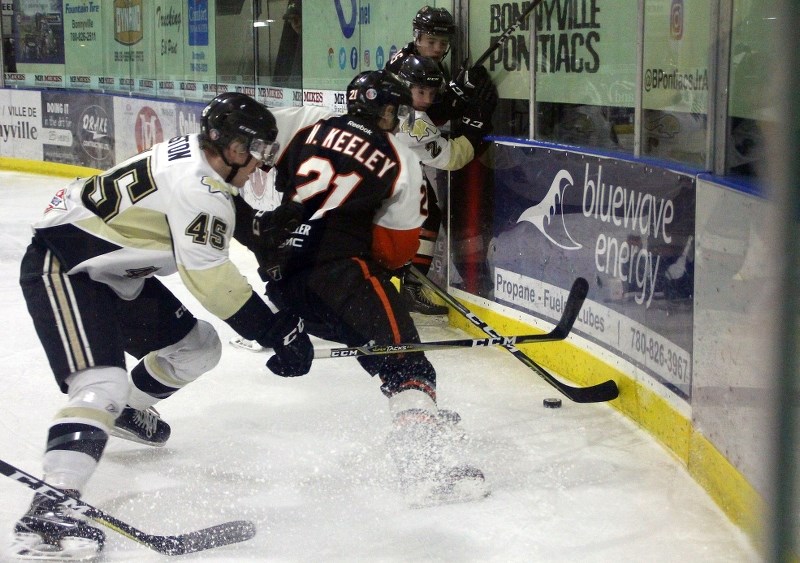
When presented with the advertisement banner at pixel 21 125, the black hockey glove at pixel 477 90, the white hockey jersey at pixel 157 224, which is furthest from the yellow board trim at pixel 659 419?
the advertisement banner at pixel 21 125

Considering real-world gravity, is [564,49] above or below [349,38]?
below

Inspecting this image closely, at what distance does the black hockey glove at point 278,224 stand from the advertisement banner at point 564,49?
1.26 meters

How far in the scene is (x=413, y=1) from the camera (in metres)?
4.84

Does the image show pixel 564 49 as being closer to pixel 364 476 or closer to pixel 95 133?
pixel 364 476

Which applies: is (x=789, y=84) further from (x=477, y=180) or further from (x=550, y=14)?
(x=477, y=180)

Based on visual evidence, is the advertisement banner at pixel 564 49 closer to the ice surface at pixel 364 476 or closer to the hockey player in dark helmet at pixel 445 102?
the hockey player in dark helmet at pixel 445 102

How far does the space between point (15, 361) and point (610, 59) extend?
2.49 meters

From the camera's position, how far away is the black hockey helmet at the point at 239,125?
7.76 ft

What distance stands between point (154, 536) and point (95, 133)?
7244mm

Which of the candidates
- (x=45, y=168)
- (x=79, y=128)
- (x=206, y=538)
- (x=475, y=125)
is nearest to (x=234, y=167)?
(x=206, y=538)

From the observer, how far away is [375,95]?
2861 millimetres

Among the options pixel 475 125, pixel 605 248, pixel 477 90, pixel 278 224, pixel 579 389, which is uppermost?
pixel 477 90

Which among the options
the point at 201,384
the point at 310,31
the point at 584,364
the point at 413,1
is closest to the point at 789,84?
the point at 584,364

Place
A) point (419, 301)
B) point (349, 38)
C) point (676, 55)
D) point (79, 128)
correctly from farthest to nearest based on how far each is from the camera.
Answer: point (79, 128), point (349, 38), point (419, 301), point (676, 55)
